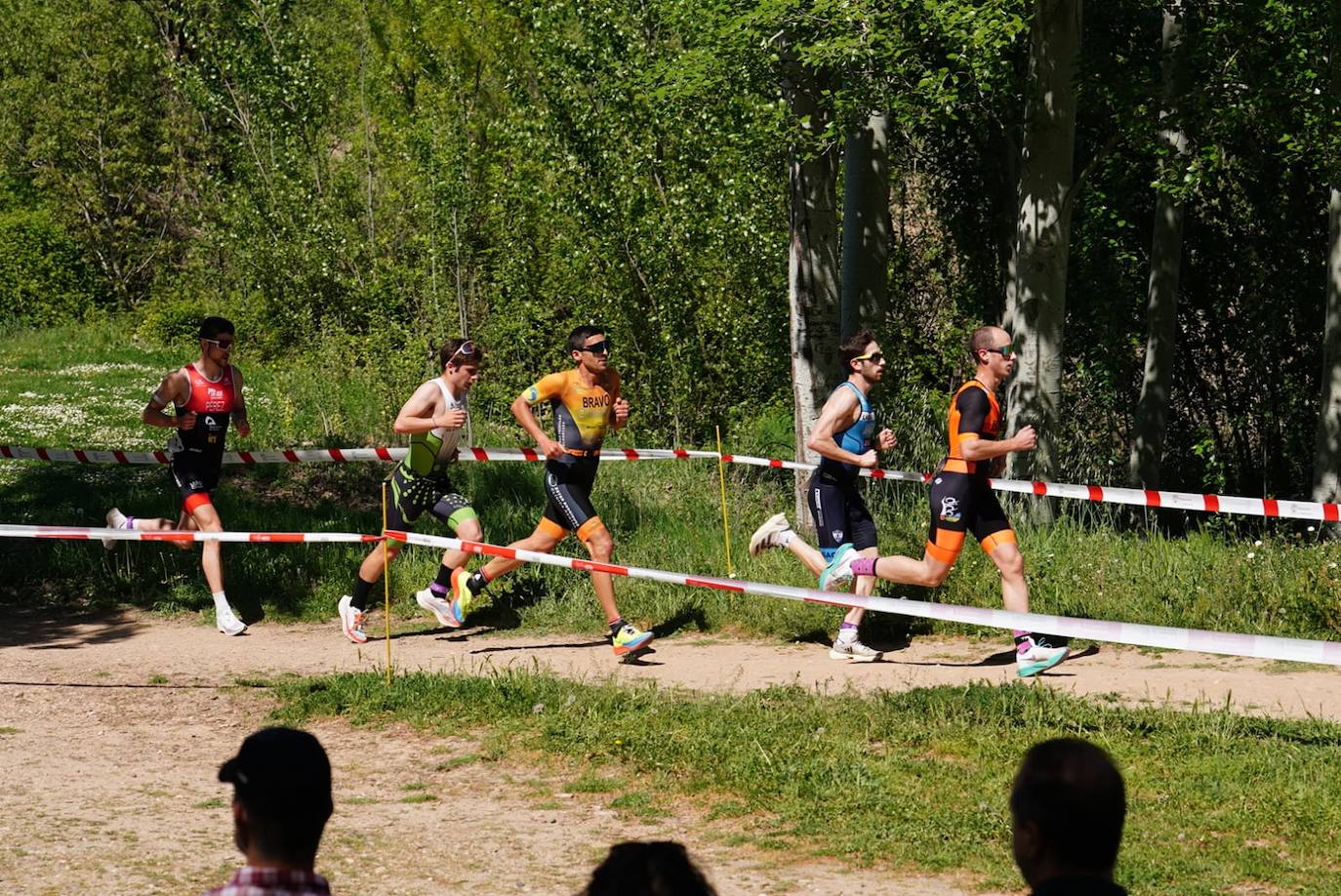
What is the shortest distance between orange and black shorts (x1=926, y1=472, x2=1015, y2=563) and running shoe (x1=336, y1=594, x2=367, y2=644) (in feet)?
13.0

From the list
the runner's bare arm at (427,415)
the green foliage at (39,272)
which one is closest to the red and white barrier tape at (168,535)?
the runner's bare arm at (427,415)

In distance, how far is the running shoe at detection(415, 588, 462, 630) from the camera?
10.7 m

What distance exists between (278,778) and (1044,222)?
10.3m

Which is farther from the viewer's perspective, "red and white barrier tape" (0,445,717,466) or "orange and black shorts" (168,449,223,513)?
"red and white barrier tape" (0,445,717,466)

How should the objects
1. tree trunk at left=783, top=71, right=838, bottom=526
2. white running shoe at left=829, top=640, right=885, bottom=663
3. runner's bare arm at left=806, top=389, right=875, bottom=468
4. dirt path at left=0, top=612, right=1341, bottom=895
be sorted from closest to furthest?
dirt path at left=0, top=612, right=1341, bottom=895
runner's bare arm at left=806, top=389, right=875, bottom=468
white running shoe at left=829, top=640, right=885, bottom=663
tree trunk at left=783, top=71, right=838, bottom=526

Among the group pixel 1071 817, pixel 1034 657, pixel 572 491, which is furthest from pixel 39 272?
pixel 1071 817

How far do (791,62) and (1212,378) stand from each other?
8.63 meters

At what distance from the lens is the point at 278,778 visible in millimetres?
3254

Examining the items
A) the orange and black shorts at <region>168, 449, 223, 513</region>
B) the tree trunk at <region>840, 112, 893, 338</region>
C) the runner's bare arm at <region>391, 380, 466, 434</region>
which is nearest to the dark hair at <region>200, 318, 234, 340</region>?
the orange and black shorts at <region>168, 449, 223, 513</region>

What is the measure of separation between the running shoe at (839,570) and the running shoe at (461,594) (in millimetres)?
2377

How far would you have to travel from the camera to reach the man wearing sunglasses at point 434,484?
1020 cm

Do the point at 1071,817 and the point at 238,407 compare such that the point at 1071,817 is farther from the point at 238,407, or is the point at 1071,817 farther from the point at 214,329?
the point at 238,407

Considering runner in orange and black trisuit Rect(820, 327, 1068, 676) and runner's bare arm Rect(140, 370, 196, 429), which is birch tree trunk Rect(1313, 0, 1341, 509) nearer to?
runner in orange and black trisuit Rect(820, 327, 1068, 676)

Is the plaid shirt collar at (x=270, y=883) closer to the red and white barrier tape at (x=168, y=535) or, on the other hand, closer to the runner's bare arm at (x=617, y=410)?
the red and white barrier tape at (x=168, y=535)
